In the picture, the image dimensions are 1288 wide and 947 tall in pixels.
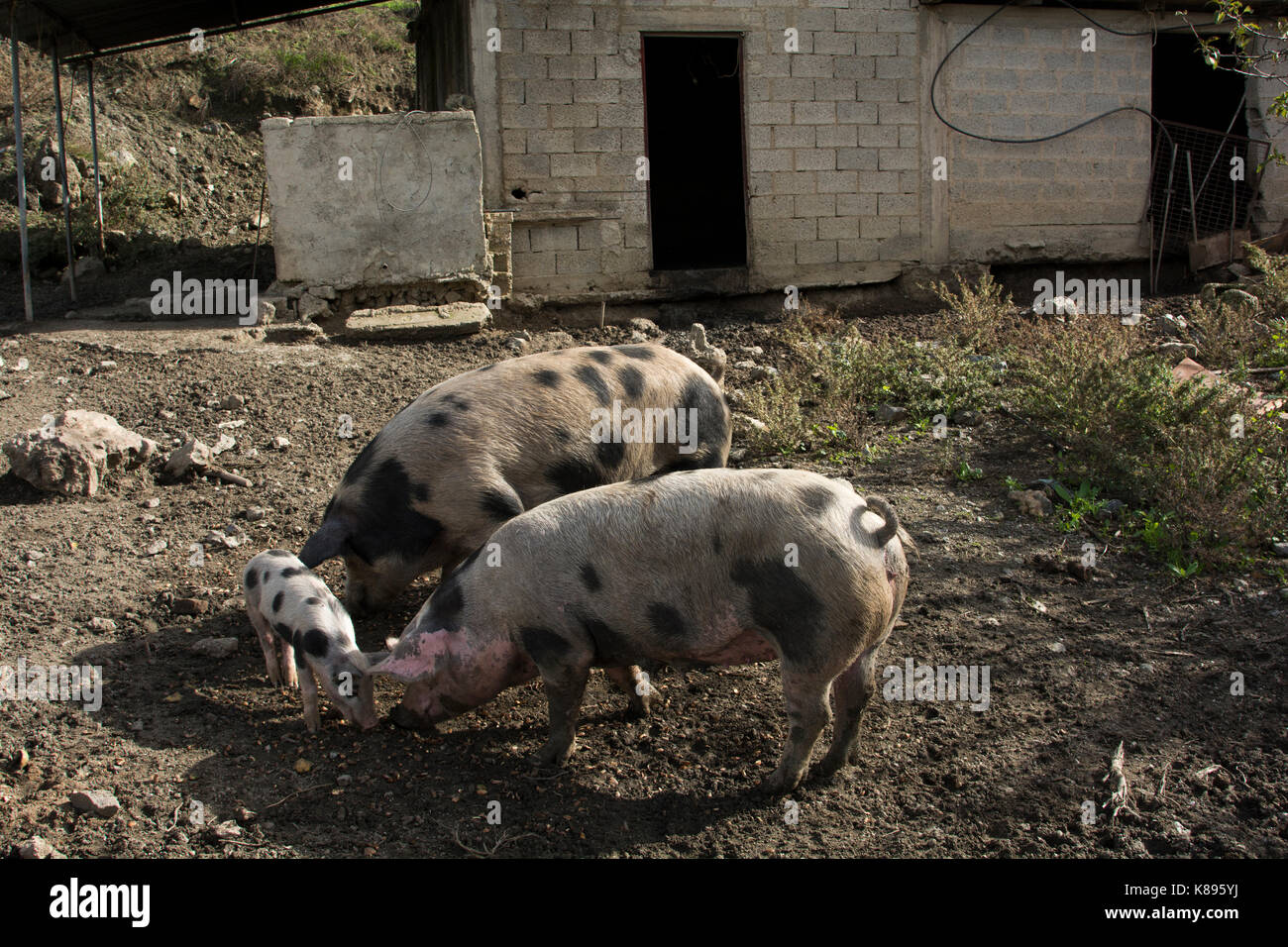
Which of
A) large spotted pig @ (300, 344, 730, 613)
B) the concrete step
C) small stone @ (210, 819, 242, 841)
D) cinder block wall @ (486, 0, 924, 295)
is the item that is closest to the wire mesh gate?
cinder block wall @ (486, 0, 924, 295)

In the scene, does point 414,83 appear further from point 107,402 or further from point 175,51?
point 107,402

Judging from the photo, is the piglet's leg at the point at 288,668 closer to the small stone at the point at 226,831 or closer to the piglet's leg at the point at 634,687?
the small stone at the point at 226,831

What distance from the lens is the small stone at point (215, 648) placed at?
4.77 m

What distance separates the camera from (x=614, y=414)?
511 cm

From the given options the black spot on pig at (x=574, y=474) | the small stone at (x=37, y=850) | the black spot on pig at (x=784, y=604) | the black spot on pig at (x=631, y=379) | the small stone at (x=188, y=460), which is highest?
the black spot on pig at (x=631, y=379)

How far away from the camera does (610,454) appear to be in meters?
5.09

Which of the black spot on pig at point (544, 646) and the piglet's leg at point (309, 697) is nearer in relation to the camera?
the black spot on pig at point (544, 646)

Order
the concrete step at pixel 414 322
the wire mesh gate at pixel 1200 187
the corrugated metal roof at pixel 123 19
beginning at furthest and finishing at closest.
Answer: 1. the wire mesh gate at pixel 1200 187
2. the corrugated metal roof at pixel 123 19
3. the concrete step at pixel 414 322

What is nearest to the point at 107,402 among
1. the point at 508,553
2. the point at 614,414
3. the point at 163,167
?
the point at 614,414

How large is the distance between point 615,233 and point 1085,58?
5422mm

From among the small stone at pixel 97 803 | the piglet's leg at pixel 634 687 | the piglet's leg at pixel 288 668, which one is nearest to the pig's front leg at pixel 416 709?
the piglet's leg at pixel 288 668

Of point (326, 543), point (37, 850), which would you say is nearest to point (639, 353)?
point (326, 543)

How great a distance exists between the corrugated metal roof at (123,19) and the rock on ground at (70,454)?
447cm

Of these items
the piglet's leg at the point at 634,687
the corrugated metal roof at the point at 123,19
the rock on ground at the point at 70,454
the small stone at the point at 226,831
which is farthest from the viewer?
the corrugated metal roof at the point at 123,19
